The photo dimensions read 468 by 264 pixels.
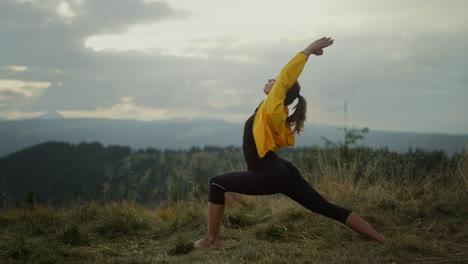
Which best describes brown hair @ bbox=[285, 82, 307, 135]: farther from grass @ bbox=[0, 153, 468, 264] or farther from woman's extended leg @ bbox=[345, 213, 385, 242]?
grass @ bbox=[0, 153, 468, 264]

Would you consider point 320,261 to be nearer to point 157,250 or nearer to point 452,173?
point 157,250

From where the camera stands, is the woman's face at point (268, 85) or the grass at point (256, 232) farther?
the woman's face at point (268, 85)

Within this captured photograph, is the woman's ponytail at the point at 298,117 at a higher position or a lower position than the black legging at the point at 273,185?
higher

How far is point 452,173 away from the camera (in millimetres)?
7398

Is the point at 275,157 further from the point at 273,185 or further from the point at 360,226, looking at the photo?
the point at 360,226

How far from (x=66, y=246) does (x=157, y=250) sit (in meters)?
1.05

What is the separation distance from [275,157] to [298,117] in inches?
18.0

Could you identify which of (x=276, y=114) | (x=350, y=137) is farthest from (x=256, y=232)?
(x=350, y=137)

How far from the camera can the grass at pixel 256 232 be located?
12.1ft

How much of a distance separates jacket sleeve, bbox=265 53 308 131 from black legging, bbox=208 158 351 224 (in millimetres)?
514

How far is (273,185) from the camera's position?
147 inches

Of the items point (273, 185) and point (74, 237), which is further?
point (74, 237)

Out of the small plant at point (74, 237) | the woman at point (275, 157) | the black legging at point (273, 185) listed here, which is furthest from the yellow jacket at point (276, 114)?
the small plant at point (74, 237)

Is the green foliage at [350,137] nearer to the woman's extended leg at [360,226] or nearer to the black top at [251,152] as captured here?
the woman's extended leg at [360,226]
